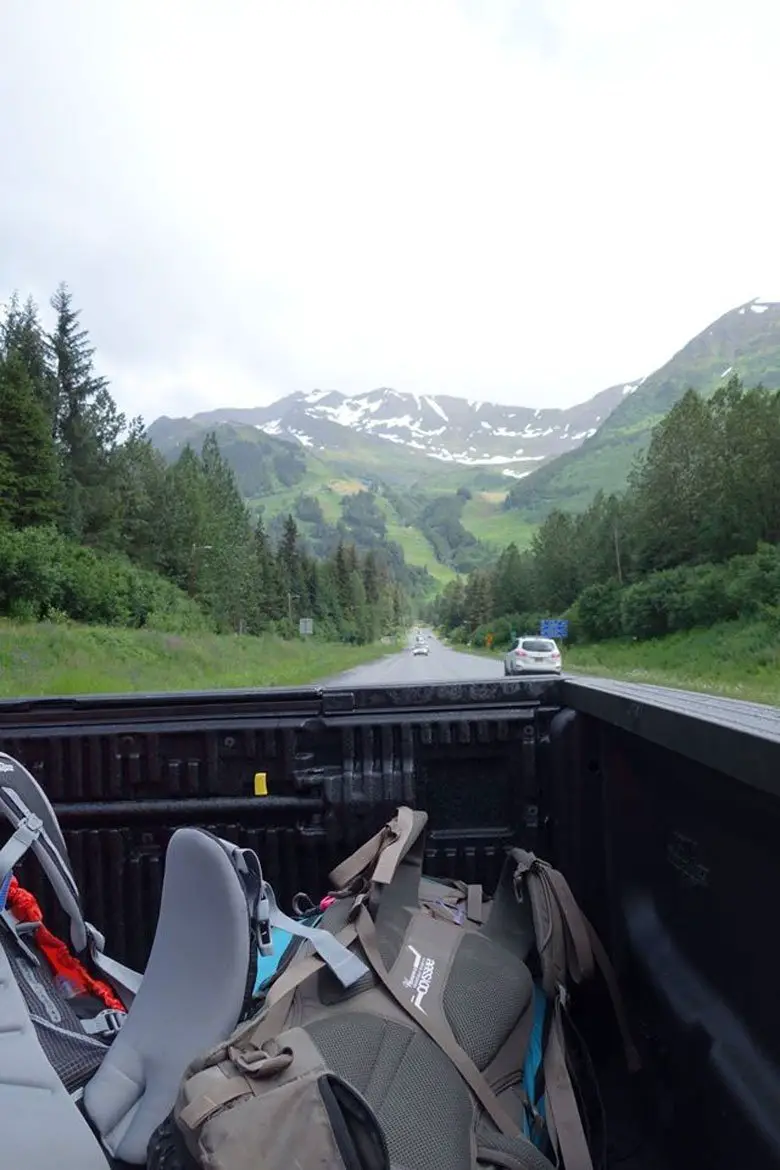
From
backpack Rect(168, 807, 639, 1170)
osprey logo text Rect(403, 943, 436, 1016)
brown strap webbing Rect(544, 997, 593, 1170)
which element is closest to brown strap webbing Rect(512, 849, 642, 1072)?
backpack Rect(168, 807, 639, 1170)

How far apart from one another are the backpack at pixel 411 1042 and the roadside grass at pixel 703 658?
76.0 feet

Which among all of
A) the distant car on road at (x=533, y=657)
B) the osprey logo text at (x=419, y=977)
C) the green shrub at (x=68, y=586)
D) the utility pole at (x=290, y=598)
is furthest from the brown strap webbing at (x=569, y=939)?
the utility pole at (x=290, y=598)

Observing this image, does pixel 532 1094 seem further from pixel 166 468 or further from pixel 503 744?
pixel 166 468

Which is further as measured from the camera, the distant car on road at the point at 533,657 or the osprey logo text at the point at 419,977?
the distant car on road at the point at 533,657

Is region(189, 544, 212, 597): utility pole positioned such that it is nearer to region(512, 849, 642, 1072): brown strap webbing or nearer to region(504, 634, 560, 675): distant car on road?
region(504, 634, 560, 675): distant car on road

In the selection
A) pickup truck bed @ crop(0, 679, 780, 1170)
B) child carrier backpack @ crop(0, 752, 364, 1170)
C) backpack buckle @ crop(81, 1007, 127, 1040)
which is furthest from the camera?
pickup truck bed @ crop(0, 679, 780, 1170)

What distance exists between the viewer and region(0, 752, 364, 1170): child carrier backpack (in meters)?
1.94

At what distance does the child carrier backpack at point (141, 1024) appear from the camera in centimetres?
194

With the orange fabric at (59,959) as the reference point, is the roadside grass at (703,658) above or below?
below

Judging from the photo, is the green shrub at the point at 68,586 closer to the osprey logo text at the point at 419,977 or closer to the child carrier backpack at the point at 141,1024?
the child carrier backpack at the point at 141,1024

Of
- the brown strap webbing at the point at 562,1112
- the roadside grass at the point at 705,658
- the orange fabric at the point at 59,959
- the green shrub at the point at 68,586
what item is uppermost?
the green shrub at the point at 68,586

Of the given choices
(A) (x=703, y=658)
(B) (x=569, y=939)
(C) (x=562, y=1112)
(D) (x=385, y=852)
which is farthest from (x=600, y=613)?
(C) (x=562, y=1112)

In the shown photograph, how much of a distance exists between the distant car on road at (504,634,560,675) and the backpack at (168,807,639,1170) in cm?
2951

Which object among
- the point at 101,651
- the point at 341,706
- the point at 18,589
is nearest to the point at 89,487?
the point at 18,589
